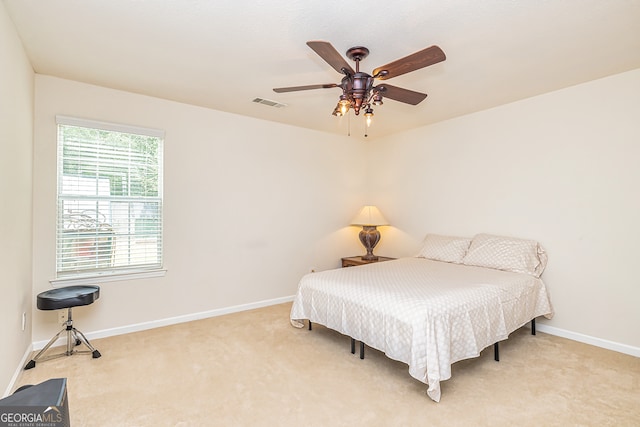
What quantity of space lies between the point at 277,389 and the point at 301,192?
9.38 feet

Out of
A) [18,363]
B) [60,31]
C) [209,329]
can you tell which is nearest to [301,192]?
[209,329]

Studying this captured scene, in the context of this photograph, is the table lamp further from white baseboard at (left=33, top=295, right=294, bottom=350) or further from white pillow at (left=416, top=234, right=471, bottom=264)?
white baseboard at (left=33, top=295, right=294, bottom=350)

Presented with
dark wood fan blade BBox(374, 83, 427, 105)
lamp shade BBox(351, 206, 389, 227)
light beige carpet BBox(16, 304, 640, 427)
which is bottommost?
light beige carpet BBox(16, 304, 640, 427)

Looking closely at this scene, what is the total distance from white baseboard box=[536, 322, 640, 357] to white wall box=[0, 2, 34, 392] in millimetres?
4529

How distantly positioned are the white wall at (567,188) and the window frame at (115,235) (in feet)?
11.4

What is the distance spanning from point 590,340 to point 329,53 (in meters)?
3.51

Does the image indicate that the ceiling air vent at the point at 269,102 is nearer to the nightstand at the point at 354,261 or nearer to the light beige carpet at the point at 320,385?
the nightstand at the point at 354,261

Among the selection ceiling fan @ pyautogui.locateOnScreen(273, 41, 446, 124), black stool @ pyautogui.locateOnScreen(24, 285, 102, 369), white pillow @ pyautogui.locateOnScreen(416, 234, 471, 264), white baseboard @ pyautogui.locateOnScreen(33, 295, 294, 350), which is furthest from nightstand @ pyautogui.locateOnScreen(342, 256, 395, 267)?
black stool @ pyautogui.locateOnScreen(24, 285, 102, 369)

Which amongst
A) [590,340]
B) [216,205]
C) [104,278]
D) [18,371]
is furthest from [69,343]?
[590,340]

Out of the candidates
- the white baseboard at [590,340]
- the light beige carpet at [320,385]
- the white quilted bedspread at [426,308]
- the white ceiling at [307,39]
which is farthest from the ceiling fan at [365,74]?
the white baseboard at [590,340]

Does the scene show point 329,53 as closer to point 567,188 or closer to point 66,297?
point 66,297

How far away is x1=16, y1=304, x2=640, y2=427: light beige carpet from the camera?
77.2 inches

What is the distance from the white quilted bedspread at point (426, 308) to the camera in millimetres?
2156

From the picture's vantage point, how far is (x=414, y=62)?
2.00 m
